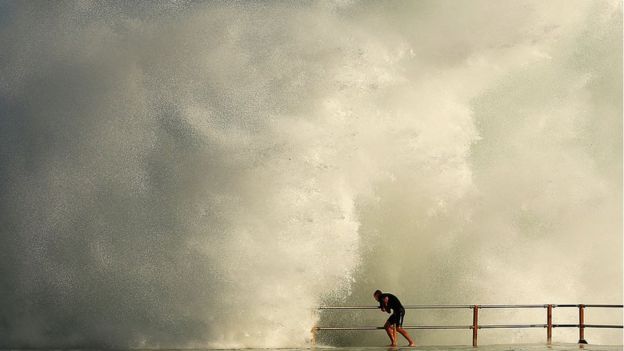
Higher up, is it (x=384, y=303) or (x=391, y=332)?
(x=384, y=303)

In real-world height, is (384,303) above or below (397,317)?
above

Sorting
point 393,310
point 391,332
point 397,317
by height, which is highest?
point 393,310

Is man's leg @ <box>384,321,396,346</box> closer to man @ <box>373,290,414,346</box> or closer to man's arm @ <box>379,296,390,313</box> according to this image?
man @ <box>373,290,414,346</box>

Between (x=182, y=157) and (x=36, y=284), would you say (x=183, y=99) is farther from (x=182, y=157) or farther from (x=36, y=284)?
(x=36, y=284)

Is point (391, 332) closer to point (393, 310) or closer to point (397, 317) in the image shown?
point (397, 317)

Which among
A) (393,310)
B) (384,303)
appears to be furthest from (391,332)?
(384,303)

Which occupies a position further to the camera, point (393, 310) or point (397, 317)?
point (393, 310)

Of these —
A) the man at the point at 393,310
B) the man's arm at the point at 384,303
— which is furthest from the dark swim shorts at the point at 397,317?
the man's arm at the point at 384,303

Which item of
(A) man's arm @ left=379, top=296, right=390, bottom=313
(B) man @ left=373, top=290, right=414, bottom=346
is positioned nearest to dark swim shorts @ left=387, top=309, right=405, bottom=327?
(B) man @ left=373, top=290, right=414, bottom=346

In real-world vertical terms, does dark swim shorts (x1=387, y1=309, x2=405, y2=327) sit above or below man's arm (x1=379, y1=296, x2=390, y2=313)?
below

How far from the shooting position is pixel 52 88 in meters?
25.2

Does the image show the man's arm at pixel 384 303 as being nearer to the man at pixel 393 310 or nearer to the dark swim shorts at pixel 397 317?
the man at pixel 393 310

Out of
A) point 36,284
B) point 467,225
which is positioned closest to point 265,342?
point 36,284

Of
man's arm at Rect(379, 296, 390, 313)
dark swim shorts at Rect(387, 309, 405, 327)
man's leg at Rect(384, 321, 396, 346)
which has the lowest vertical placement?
man's leg at Rect(384, 321, 396, 346)
